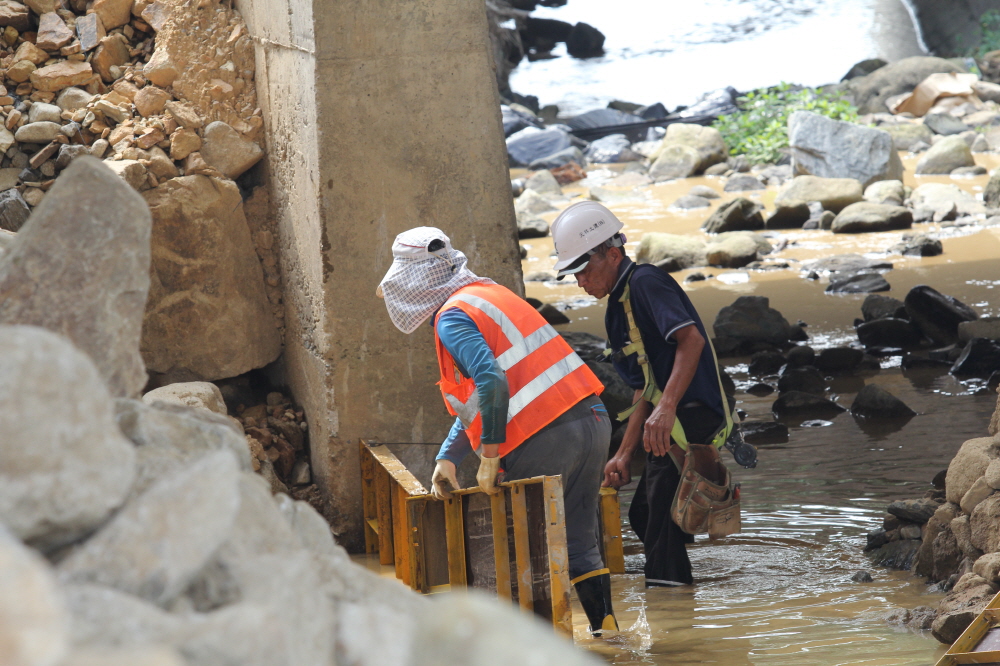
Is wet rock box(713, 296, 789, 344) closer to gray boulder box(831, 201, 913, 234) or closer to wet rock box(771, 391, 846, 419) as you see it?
wet rock box(771, 391, 846, 419)

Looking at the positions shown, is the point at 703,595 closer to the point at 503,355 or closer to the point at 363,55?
the point at 503,355

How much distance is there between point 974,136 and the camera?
19172mm

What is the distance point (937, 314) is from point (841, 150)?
7999 mm

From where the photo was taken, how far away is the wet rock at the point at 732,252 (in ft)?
43.3

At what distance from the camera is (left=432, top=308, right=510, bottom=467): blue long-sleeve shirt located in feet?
11.7

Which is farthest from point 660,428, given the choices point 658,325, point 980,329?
point 980,329

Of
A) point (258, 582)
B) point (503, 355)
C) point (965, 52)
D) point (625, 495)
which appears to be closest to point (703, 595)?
point (503, 355)

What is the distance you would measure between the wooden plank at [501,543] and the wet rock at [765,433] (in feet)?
12.5

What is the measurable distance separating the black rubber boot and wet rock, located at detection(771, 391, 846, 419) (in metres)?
4.24

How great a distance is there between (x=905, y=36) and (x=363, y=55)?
1198 inches

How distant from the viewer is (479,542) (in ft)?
13.7

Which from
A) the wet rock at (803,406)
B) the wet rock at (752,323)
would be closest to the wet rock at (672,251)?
the wet rock at (752,323)

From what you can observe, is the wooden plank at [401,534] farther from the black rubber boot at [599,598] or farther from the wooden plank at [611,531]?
the wooden plank at [611,531]

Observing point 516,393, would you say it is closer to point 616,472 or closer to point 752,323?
point 616,472
